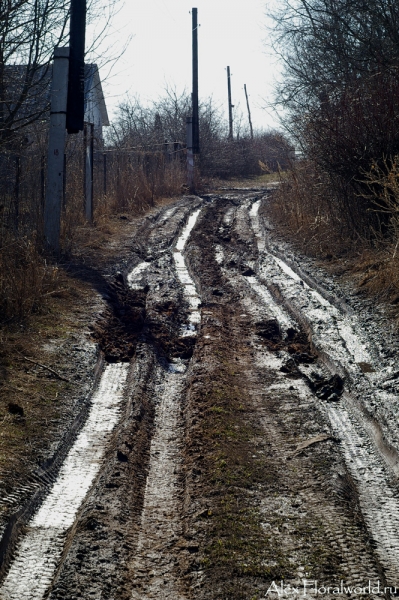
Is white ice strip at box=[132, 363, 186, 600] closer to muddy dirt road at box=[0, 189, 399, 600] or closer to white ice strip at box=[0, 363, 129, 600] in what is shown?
muddy dirt road at box=[0, 189, 399, 600]

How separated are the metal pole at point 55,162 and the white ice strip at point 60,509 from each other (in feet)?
17.5

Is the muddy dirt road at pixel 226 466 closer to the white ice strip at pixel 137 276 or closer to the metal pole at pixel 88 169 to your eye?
the white ice strip at pixel 137 276

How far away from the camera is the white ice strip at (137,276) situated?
9698 millimetres

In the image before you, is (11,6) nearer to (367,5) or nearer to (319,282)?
(319,282)

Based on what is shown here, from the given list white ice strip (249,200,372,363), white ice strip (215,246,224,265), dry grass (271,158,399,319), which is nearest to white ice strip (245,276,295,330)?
white ice strip (249,200,372,363)

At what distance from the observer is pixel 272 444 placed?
14.6 feet

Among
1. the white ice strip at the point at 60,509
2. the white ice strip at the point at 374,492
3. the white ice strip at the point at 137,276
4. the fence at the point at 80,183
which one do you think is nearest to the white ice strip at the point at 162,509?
the white ice strip at the point at 60,509

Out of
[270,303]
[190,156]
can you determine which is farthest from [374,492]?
[190,156]

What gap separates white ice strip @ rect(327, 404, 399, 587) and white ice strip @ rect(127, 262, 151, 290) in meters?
5.13

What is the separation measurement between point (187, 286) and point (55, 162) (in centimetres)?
288

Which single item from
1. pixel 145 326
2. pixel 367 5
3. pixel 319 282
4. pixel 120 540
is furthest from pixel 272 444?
pixel 367 5

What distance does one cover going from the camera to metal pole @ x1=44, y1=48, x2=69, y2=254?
1015 cm

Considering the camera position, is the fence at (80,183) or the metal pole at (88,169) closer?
the fence at (80,183)

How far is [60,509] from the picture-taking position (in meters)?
3.70
